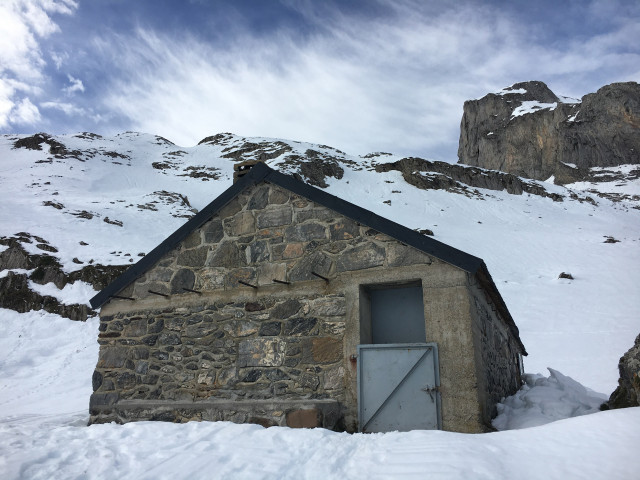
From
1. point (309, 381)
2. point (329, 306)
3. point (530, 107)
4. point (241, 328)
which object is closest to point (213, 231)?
point (241, 328)

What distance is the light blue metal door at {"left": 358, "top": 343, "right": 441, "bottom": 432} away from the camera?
5559 mm

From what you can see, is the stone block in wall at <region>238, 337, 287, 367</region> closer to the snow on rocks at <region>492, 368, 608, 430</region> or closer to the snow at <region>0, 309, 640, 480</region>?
the snow at <region>0, 309, 640, 480</region>

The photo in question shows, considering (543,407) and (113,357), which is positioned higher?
(113,357)

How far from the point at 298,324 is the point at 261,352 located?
27.8 inches

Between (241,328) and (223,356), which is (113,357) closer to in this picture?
(223,356)

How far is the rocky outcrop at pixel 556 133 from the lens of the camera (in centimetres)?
8775

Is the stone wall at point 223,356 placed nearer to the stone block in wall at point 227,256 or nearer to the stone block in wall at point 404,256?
the stone block in wall at point 227,256

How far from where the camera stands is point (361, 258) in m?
6.36

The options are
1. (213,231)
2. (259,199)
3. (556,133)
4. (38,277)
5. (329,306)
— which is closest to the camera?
(329,306)

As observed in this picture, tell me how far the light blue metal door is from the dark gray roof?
4.05ft

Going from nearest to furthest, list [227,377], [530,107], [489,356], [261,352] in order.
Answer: [261,352]
[227,377]
[489,356]
[530,107]

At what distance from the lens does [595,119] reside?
9125 centimetres

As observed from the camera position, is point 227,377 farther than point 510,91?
No

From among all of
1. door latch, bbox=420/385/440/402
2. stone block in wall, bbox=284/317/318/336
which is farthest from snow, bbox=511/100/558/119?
door latch, bbox=420/385/440/402
